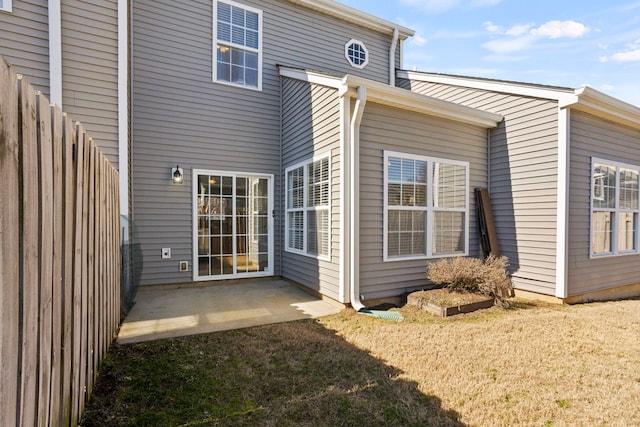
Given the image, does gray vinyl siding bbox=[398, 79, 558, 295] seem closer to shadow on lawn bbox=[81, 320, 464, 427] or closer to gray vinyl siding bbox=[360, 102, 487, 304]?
gray vinyl siding bbox=[360, 102, 487, 304]

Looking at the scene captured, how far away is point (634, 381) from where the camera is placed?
2.65 metres

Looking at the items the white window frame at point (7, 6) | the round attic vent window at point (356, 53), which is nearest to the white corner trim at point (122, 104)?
the white window frame at point (7, 6)

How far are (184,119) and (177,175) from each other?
1099 millimetres

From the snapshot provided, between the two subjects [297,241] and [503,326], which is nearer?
[503,326]

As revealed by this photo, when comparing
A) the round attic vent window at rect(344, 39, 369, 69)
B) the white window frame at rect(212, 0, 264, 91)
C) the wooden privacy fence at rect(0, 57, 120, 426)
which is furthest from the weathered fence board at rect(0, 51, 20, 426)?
the round attic vent window at rect(344, 39, 369, 69)

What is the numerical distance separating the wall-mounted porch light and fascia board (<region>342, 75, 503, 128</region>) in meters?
3.41

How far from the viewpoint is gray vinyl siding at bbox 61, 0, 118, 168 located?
4430 millimetres

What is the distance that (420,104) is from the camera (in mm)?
4988

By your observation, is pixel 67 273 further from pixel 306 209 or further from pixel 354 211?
pixel 306 209

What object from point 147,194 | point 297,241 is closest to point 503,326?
point 297,241

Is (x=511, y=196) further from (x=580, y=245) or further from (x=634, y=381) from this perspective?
(x=634, y=381)

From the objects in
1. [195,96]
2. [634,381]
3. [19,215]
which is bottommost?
[634,381]

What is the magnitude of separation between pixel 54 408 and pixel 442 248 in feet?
17.3

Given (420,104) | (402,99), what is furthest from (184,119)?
(420,104)
